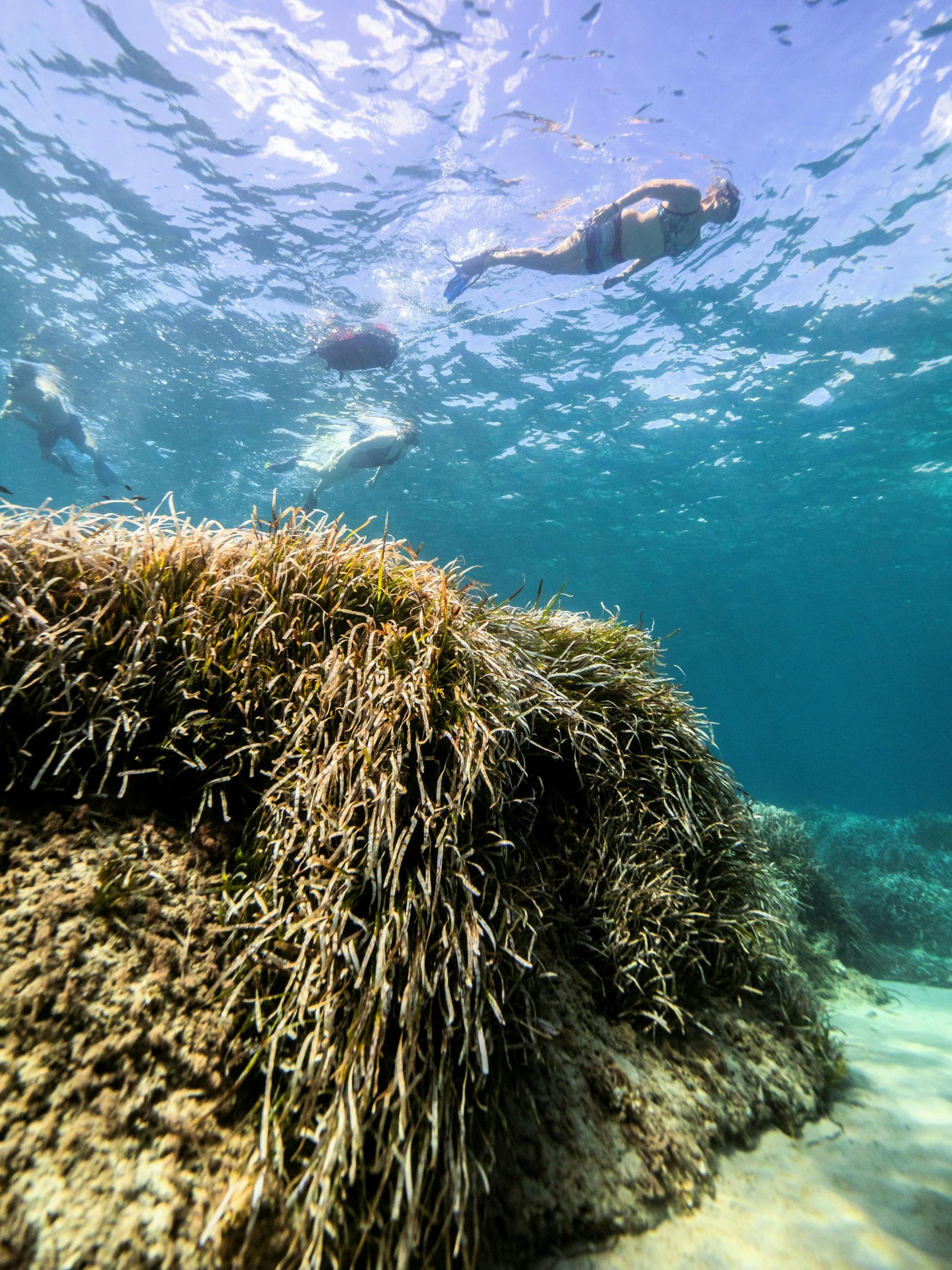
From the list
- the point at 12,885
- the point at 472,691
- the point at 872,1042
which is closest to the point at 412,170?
the point at 472,691

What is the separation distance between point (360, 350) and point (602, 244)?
7464mm

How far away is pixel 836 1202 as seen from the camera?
6.36ft

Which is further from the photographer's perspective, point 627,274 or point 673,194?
point 627,274

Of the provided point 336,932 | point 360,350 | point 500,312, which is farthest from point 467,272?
point 336,932

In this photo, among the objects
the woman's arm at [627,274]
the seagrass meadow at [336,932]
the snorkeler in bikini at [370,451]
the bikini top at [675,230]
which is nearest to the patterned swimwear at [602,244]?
the woman's arm at [627,274]

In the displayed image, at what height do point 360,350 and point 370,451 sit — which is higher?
point 360,350

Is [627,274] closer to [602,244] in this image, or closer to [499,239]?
[602,244]

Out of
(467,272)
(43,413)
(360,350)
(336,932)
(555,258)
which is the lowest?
(336,932)

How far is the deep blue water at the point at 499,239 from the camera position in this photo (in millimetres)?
10359

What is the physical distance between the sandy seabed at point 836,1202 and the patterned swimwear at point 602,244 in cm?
1230

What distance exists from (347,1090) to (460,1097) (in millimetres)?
445

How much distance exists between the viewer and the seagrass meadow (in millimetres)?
1281

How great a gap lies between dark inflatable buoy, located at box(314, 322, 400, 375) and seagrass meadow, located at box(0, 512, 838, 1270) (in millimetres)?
13886

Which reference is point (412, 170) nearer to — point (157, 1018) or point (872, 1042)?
point (157, 1018)
